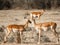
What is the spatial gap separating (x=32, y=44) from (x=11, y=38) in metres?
1.25

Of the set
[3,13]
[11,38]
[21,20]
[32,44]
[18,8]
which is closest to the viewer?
[32,44]

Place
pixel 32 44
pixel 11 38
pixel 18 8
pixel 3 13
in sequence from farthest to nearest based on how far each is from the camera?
pixel 18 8
pixel 3 13
pixel 11 38
pixel 32 44

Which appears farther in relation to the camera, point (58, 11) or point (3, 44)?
point (58, 11)

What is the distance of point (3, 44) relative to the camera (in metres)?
6.45

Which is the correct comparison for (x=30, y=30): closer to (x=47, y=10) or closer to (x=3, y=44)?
(x=3, y=44)

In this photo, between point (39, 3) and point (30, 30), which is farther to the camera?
point (39, 3)

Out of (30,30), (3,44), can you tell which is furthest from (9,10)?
(3,44)

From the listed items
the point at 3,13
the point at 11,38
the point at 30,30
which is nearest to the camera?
the point at 11,38

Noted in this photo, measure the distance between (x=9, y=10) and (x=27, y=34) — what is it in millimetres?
3899

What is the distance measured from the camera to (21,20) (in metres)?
10.0

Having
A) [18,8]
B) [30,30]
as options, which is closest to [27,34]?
[30,30]

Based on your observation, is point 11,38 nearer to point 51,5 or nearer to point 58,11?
point 58,11

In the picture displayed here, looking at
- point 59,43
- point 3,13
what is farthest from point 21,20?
point 59,43

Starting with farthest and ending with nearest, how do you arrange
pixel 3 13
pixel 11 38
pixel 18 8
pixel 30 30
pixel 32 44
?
pixel 18 8 → pixel 3 13 → pixel 30 30 → pixel 11 38 → pixel 32 44
